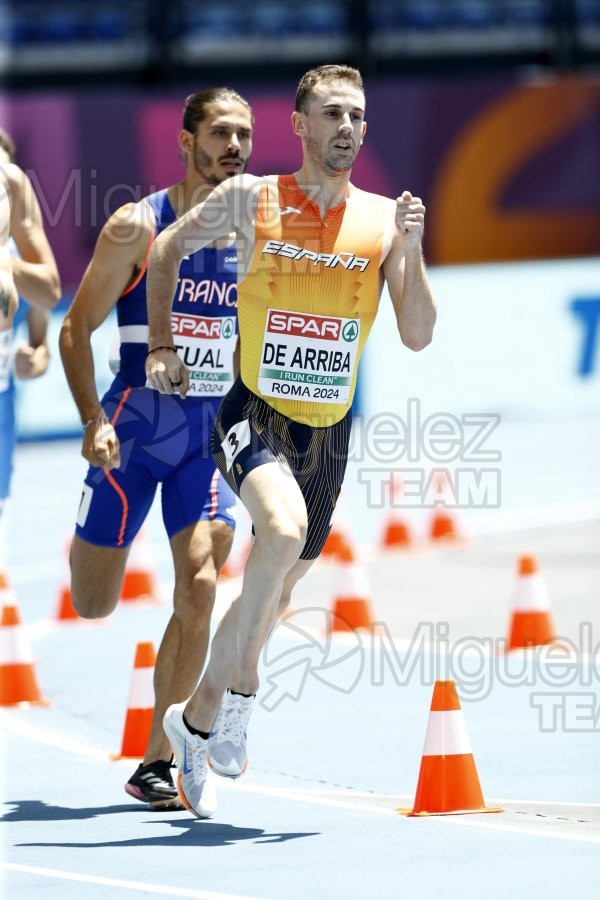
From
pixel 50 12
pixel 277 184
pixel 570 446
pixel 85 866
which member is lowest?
pixel 85 866

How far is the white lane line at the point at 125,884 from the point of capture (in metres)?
4.96

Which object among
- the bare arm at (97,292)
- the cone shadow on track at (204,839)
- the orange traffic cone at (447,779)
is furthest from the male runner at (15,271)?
the orange traffic cone at (447,779)

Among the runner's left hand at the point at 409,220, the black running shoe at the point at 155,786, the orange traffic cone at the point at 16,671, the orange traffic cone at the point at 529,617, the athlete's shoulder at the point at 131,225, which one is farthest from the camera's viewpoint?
the orange traffic cone at the point at 529,617

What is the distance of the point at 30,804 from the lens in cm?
656

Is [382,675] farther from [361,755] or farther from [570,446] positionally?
[570,446]

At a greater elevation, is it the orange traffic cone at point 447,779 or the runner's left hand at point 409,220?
the runner's left hand at point 409,220

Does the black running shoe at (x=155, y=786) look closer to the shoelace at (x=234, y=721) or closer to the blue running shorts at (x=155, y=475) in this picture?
the shoelace at (x=234, y=721)

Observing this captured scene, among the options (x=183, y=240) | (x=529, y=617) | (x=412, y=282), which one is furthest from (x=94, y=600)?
(x=529, y=617)

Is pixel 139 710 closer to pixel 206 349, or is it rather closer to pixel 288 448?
pixel 206 349

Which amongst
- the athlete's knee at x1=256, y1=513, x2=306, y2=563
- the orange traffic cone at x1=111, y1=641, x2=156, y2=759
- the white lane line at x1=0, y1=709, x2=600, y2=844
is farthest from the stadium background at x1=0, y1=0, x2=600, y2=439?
the athlete's knee at x1=256, y1=513, x2=306, y2=563

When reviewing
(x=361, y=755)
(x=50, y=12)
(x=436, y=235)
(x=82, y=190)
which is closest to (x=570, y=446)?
(x=436, y=235)

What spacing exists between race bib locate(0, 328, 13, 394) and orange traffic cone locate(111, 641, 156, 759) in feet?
4.50

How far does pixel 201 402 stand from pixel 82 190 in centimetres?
1758

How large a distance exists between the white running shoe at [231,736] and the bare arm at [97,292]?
1.27 m
